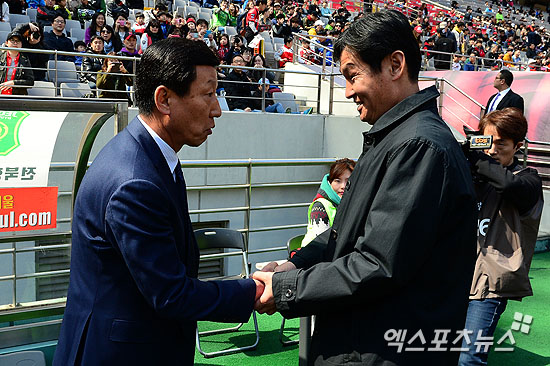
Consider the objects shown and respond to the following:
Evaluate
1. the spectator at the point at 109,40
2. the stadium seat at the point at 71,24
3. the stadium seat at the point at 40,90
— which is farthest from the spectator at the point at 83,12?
the stadium seat at the point at 40,90

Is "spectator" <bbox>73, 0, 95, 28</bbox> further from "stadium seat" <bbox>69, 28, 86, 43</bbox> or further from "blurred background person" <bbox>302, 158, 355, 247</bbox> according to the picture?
"blurred background person" <bbox>302, 158, 355, 247</bbox>

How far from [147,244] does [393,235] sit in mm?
678

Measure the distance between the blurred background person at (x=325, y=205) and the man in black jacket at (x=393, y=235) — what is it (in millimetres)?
2140

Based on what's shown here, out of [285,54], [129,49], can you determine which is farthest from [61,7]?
[285,54]

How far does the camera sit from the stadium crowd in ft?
31.5

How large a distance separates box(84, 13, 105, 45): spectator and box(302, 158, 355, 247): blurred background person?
7641mm

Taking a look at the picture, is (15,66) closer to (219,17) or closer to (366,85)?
(219,17)

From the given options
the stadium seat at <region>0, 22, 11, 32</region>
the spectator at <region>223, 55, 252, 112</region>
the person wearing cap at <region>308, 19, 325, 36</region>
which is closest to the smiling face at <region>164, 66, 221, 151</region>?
the spectator at <region>223, 55, 252, 112</region>

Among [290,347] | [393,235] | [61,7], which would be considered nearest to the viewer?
[393,235]

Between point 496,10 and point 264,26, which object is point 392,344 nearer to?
point 264,26

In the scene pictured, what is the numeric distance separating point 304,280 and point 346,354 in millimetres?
239

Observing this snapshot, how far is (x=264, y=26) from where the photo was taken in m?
15.4

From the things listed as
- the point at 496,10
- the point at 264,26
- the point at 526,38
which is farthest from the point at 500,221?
the point at 496,10

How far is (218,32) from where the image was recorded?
529 inches
